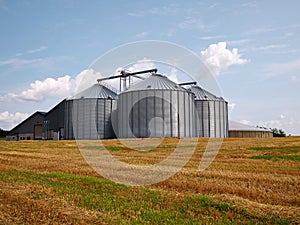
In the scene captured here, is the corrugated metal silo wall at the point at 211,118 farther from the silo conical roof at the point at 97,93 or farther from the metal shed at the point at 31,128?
the metal shed at the point at 31,128

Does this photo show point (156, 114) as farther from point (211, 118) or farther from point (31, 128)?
point (31, 128)

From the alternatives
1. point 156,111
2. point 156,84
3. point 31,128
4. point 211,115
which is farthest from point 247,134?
point 31,128

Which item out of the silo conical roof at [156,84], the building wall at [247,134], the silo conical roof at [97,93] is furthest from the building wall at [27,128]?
the building wall at [247,134]

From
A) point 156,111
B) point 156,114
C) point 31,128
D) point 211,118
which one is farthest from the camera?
point 31,128

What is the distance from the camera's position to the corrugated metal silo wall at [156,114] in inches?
2231

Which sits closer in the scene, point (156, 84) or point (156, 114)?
point (156, 114)

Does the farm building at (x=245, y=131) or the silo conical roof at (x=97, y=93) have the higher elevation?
the silo conical roof at (x=97, y=93)

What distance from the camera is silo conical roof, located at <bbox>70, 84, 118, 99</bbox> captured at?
70.8 metres

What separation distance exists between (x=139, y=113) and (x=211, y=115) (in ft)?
65.0

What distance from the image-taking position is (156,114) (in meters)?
56.9

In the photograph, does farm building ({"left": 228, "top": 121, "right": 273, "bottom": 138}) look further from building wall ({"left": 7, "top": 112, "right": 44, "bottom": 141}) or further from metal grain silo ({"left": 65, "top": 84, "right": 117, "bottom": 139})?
building wall ({"left": 7, "top": 112, "right": 44, "bottom": 141})

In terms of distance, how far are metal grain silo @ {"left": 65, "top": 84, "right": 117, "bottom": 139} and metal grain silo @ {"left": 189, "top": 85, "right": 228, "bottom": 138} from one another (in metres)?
17.2

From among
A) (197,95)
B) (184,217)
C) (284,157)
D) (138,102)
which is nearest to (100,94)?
(138,102)

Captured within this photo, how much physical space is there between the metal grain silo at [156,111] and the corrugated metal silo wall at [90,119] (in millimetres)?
5670
